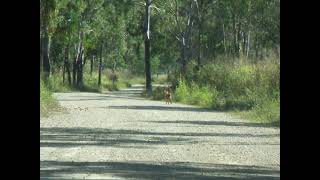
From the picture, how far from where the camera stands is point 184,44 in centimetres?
5609

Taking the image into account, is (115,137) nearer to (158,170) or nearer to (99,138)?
(99,138)

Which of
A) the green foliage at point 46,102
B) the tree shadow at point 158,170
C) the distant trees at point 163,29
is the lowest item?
the tree shadow at point 158,170

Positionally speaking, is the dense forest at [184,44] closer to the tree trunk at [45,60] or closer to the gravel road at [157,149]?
the tree trunk at [45,60]

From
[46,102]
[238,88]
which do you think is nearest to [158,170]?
[46,102]

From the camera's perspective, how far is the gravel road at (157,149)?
1086 centimetres

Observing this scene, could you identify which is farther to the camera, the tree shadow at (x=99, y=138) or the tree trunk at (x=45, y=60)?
the tree trunk at (x=45, y=60)

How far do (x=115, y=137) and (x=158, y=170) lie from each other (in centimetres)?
611

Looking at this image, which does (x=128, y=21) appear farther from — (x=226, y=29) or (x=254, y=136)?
(x=254, y=136)

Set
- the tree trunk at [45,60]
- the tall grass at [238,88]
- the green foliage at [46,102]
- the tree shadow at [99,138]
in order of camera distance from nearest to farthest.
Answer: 1. the tree shadow at [99,138]
2. the tall grass at [238,88]
3. the green foliage at [46,102]
4. the tree trunk at [45,60]

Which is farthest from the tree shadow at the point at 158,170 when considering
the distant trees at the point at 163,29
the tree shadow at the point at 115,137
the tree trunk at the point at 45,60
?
the distant trees at the point at 163,29

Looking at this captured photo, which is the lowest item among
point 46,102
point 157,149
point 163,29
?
point 157,149

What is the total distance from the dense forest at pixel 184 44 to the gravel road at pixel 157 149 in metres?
3.97

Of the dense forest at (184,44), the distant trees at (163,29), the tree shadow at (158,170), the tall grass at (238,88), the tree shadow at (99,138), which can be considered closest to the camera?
the tree shadow at (158,170)
